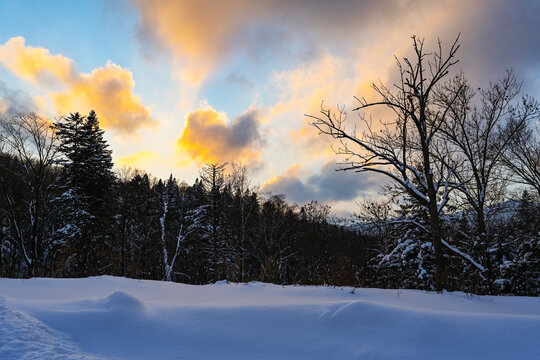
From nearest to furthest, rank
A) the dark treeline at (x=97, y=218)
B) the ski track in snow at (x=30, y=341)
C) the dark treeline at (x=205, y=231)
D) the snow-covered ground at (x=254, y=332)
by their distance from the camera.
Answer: the ski track in snow at (x=30, y=341), the snow-covered ground at (x=254, y=332), the dark treeline at (x=205, y=231), the dark treeline at (x=97, y=218)

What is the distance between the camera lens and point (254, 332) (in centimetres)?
335

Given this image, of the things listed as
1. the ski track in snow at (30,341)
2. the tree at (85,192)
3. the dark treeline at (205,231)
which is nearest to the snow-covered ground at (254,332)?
the ski track in snow at (30,341)

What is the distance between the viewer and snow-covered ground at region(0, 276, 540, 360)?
273cm

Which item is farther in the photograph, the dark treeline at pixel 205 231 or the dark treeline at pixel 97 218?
the dark treeline at pixel 97 218

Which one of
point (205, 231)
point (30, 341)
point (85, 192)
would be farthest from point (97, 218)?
point (30, 341)

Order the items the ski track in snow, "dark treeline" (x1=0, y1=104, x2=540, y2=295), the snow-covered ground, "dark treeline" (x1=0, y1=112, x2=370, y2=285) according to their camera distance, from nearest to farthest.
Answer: the ski track in snow, the snow-covered ground, "dark treeline" (x1=0, y1=104, x2=540, y2=295), "dark treeline" (x1=0, y1=112, x2=370, y2=285)

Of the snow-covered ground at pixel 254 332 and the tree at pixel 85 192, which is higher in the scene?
the tree at pixel 85 192

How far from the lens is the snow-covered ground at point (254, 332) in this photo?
273 centimetres

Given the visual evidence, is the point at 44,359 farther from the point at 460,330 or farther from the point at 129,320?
the point at 460,330

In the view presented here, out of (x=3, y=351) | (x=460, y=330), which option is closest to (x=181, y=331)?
(x=3, y=351)

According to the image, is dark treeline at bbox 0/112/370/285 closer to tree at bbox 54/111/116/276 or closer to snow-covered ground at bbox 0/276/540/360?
tree at bbox 54/111/116/276

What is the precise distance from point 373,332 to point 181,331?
2210mm

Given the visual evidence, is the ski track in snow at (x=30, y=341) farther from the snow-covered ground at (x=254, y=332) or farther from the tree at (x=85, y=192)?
the tree at (x=85, y=192)

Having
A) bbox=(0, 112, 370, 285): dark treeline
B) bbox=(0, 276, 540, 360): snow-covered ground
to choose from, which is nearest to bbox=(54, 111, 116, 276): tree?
bbox=(0, 112, 370, 285): dark treeline
